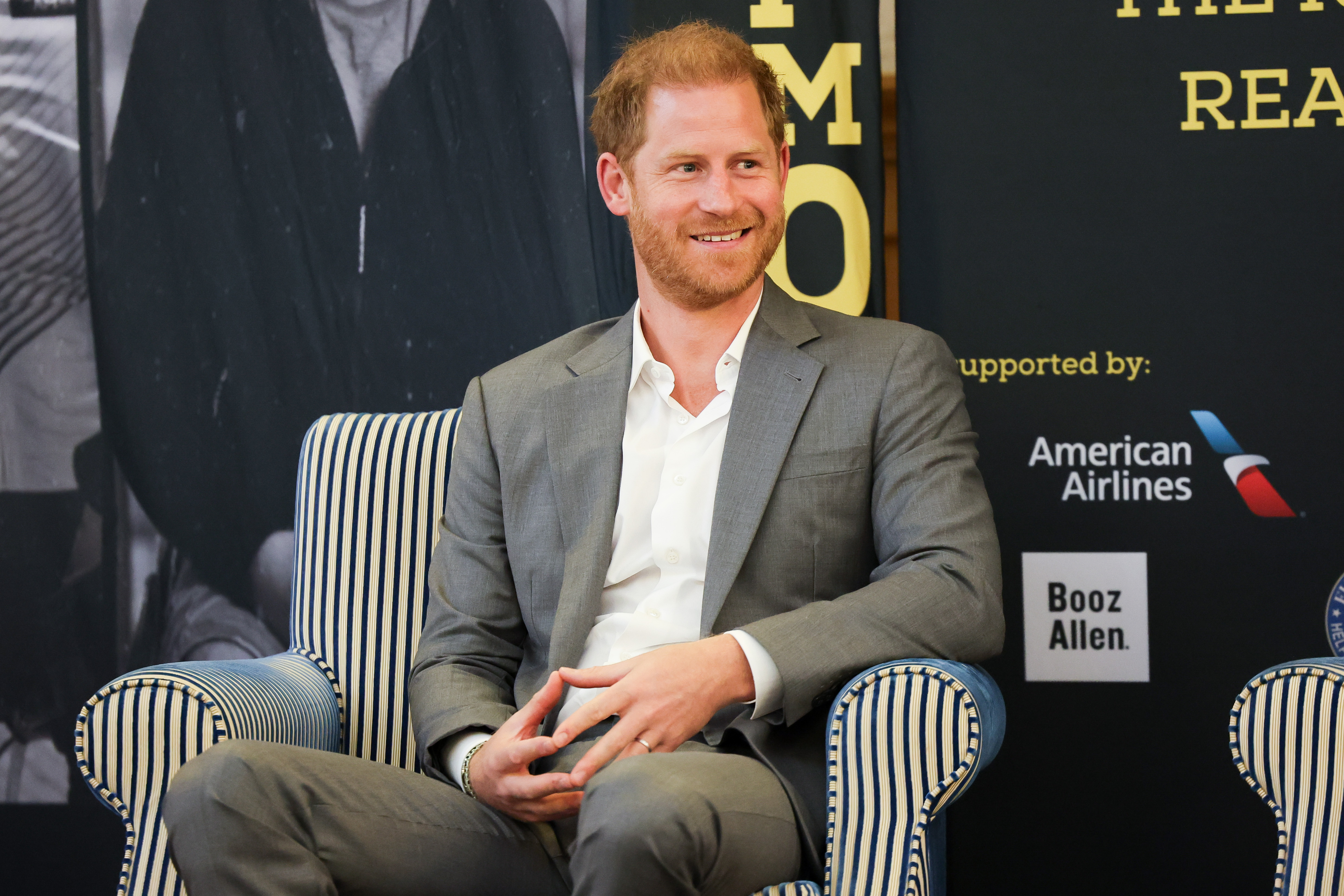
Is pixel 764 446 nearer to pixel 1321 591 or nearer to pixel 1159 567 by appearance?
pixel 1159 567

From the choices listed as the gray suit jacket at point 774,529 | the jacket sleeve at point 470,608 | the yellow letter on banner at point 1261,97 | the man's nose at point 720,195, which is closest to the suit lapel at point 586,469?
the gray suit jacket at point 774,529

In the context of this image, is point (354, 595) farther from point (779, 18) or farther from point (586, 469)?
point (779, 18)

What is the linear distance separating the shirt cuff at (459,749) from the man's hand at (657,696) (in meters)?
0.20

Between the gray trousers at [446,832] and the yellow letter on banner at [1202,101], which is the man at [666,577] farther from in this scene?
the yellow letter on banner at [1202,101]

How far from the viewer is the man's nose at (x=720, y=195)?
6.06 feet

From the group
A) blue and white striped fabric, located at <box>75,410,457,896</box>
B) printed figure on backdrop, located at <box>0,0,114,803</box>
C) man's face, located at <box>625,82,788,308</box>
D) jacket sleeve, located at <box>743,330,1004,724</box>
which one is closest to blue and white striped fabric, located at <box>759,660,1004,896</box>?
jacket sleeve, located at <box>743,330,1004,724</box>

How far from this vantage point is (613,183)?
6.64ft

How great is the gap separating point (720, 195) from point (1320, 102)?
4.97ft

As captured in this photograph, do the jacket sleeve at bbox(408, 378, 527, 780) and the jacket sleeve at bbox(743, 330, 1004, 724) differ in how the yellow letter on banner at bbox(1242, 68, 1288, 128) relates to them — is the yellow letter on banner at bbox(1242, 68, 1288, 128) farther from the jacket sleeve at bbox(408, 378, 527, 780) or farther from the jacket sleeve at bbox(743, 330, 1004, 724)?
the jacket sleeve at bbox(408, 378, 527, 780)

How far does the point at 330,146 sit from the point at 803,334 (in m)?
1.48

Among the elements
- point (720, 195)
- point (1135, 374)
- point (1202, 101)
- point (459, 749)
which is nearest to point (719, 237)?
point (720, 195)

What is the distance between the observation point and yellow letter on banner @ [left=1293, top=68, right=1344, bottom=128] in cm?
257

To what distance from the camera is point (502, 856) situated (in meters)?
1.56

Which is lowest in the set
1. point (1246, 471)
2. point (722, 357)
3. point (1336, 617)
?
point (1336, 617)
